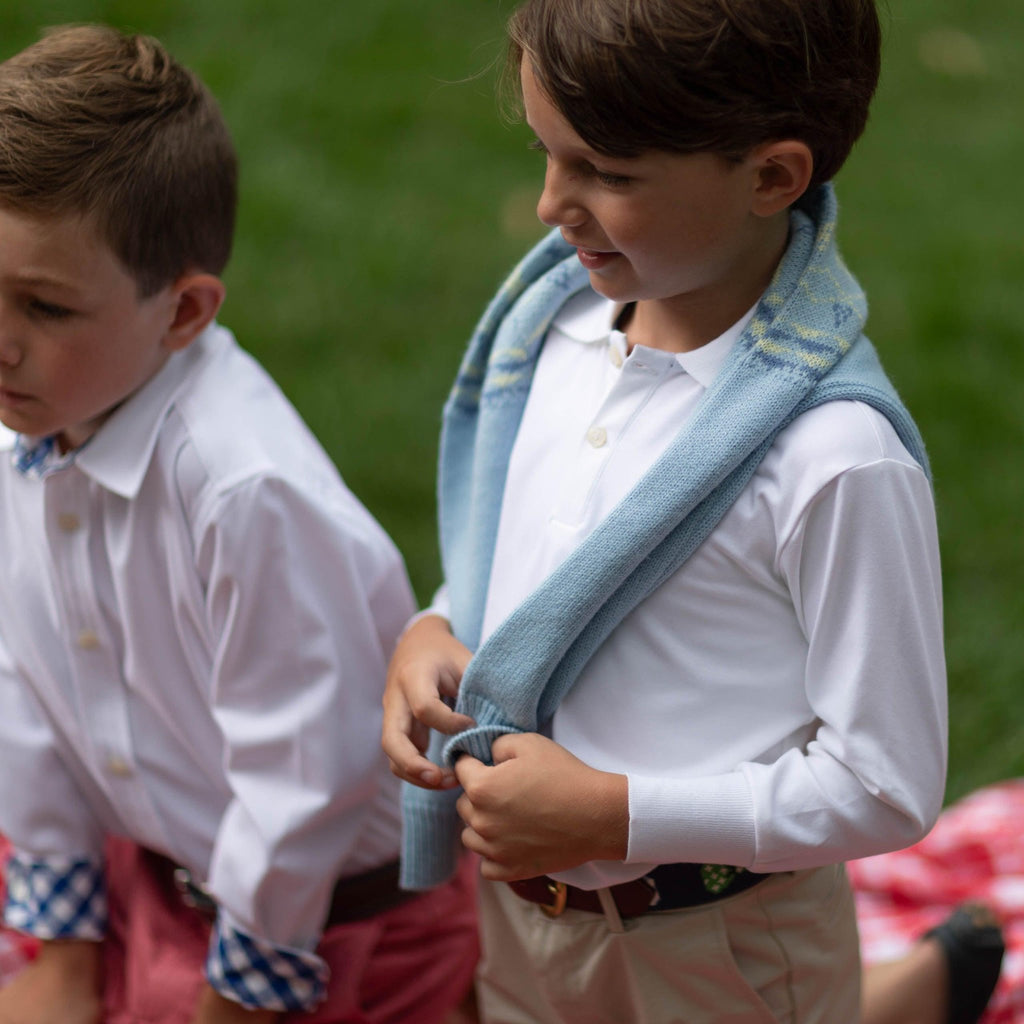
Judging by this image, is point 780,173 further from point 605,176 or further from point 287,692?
point 287,692

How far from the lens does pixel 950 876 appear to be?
2.46 m

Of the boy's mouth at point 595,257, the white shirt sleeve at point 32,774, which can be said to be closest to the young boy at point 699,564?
the boy's mouth at point 595,257

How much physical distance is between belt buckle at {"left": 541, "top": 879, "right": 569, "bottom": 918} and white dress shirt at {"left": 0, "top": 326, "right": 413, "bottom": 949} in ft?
1.05

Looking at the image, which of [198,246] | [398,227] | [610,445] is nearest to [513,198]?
[398,227]

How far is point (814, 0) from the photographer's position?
1231 mm

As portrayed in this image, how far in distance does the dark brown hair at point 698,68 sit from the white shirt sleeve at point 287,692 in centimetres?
62

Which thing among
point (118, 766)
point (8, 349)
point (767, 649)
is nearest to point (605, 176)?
point (767, 649)

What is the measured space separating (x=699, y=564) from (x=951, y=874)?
4.52 feet

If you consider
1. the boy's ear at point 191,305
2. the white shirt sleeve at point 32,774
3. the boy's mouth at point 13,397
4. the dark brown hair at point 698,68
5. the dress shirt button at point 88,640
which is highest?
the dark brown hair at point 698,68

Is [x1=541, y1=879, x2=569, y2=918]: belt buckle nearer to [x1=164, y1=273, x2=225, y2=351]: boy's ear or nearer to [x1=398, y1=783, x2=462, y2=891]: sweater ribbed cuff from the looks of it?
[x1=398, y1=783, x2=462, y2=891]: sweater ribbed cuff

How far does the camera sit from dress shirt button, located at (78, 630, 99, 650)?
174cm

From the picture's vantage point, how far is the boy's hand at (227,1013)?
1.76 meters

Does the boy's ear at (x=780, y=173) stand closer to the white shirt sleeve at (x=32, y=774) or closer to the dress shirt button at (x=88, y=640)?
the dress shirt button at (x=88, y=640)

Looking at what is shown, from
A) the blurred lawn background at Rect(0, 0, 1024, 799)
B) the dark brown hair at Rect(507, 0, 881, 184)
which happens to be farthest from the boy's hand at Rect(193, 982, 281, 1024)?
the blurred lawn background at Rect(0, 0, 1024, 799)
